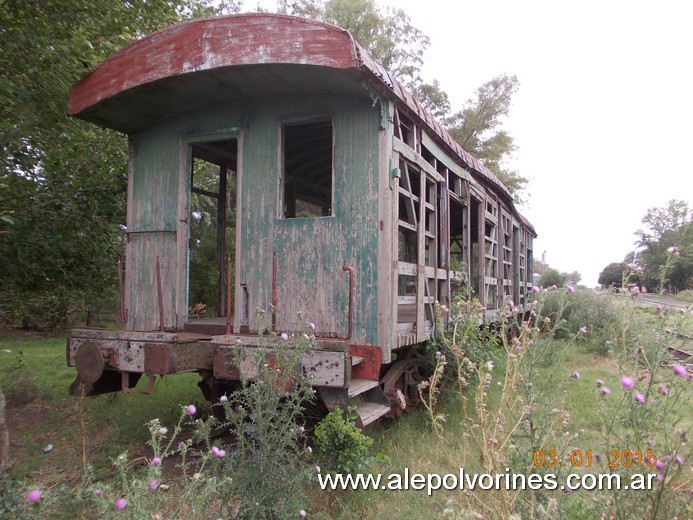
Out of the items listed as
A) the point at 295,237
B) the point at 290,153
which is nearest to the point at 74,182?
the point at 290,153

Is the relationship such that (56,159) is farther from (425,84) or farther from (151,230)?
(425,84)

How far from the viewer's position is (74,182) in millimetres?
6020

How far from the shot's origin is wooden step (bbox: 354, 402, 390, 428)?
384 cm

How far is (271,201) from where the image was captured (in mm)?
4996

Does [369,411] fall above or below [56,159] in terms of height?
below

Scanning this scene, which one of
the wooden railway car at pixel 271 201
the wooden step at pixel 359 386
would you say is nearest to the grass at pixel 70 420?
the wooden railway car at pixel 271 201

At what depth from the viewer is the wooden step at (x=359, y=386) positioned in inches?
153

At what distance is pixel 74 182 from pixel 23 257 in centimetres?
118

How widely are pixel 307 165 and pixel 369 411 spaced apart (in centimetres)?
407

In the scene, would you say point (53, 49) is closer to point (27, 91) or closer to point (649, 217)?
point (27, 91)

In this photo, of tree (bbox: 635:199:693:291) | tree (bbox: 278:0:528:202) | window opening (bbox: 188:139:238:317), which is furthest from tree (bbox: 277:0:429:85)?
tree (bbox: 635:199:693:291)

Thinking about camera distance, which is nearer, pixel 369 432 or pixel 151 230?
pixel 369 432

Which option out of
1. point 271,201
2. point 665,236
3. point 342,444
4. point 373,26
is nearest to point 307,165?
point 271,201

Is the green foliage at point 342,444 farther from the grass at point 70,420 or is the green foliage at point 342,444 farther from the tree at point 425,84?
the tree at point 425,84
